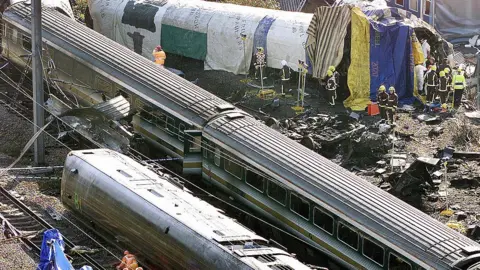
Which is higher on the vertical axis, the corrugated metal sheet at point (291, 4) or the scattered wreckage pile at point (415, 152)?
the corrugated metal sheet at point (291, 4)

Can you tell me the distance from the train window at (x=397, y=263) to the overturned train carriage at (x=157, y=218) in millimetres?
2045

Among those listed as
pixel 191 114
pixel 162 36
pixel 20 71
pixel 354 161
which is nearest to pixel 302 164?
pixel 191 114

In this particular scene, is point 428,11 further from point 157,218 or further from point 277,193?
point 157,218

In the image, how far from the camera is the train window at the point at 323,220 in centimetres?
1734

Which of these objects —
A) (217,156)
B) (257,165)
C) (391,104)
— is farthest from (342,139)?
(257,165)

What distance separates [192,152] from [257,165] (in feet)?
7.49

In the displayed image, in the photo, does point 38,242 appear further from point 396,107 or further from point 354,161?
point 396,107

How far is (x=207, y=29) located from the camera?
100 feet

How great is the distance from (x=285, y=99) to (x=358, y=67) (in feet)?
8.17

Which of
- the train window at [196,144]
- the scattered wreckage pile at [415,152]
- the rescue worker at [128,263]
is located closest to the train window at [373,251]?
the scattered wreckage pile at [415,152]

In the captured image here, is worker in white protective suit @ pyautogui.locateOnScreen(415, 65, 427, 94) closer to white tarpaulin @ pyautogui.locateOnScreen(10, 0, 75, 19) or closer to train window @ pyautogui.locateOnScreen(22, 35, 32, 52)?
white tarpaulin @ pyautogui.locateOnScreen(10, 0, 75, 19)

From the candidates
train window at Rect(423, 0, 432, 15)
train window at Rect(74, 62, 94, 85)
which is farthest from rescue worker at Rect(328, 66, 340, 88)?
train window at Rect(423, 0, 432, 15)

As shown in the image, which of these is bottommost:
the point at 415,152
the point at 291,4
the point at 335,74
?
the point at 415,152

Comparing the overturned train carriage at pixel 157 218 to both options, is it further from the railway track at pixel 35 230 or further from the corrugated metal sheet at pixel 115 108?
the corrugated metal sheet at pixel 115 108
